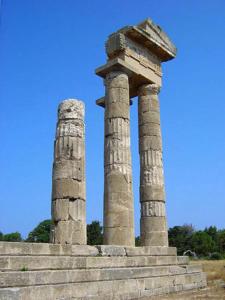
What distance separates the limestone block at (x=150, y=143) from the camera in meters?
19.5

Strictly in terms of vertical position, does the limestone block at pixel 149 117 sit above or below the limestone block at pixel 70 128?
above

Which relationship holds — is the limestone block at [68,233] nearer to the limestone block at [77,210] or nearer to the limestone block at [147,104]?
the limestone block at [77,210]

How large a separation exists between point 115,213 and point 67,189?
10.8 ft

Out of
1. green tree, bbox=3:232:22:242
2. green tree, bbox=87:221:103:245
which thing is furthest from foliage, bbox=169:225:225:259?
green tree, bbox=3:232:22:242

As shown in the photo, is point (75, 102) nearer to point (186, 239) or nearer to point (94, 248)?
point (94, 248)

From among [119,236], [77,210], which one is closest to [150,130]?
[119,236]

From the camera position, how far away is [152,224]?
59.8 feet

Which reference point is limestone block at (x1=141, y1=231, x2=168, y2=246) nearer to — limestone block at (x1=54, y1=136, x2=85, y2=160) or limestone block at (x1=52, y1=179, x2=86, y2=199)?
limestone block at (x1=52, y1=179, x2=86, y2=199)

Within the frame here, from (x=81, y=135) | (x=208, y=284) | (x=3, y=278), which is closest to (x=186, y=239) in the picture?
(x=208, y=284)

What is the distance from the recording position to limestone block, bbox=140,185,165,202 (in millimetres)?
18688

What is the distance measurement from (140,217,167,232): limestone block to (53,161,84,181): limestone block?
5.12m

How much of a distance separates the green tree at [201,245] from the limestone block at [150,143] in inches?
2273

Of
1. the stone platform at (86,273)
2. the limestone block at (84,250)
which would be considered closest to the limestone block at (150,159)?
the stone platform at (86,273)

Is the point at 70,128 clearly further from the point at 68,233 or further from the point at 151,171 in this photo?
the point at 151,171
